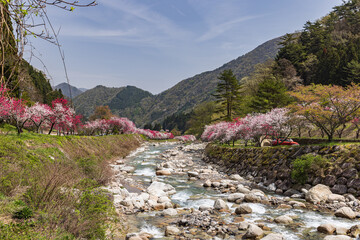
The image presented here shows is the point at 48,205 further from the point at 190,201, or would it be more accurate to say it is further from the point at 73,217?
the point at 190,201

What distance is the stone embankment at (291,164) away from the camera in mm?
12047

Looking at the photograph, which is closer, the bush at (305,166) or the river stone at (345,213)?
the river stone at (345,213)

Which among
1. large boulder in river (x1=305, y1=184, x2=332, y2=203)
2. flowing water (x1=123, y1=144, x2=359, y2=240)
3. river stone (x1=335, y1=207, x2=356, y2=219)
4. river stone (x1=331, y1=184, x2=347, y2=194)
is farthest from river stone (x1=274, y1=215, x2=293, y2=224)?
river stone (x1=331, y1=184, x2=347, y2=194)

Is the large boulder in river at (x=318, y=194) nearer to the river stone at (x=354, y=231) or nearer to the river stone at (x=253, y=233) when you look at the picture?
the river stone at (x=354, y=231)

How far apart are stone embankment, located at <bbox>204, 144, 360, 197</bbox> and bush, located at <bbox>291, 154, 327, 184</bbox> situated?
0.60 ft

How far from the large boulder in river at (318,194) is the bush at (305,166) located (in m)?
1.53

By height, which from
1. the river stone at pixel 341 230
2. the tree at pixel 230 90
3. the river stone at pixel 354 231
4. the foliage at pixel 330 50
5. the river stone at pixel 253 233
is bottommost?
the river stone at pixel 341 230

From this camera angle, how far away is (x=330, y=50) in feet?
163

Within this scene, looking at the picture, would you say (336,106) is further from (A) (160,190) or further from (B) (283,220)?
(A) (160,190)

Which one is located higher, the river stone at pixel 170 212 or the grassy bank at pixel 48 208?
the grassy bank at pixel 48 208

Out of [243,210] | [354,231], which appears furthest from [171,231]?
[354,231]

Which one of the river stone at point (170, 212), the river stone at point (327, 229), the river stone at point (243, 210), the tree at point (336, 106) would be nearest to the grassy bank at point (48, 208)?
the river stone at point (170, 212)

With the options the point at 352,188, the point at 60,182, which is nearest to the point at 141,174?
the point at 60,182

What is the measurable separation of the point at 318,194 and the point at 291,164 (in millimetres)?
3634
